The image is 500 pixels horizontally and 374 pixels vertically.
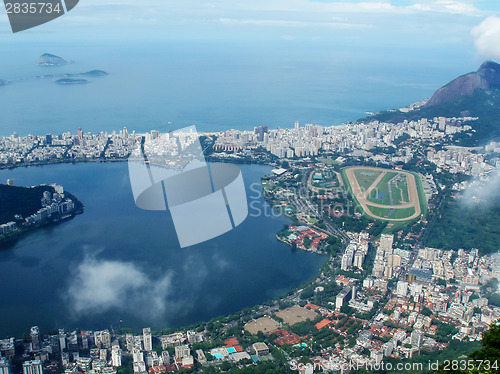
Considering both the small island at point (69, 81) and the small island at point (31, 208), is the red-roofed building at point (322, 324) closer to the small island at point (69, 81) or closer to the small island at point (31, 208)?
the small island at point (31, 208)

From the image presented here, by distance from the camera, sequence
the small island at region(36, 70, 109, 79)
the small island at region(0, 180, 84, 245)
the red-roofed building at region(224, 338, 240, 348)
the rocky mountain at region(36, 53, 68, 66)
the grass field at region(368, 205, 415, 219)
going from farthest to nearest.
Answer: the rocky mountain at region(36, 53, 68, 66), the small island at region(36, 70, 109, 79), the grass field at region(368, 205, 415, 219), the small island at region(0, 180, 84, 245), the red-roofed building at region(224, 338, 240, 348)

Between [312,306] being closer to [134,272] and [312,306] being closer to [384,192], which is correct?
[134,272]

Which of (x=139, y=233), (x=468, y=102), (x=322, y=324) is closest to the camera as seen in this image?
(x=322, y=324)

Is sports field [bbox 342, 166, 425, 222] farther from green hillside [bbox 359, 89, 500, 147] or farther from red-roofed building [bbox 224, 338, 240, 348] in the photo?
red-roofed building [bbox 224, 338, 240, 348]

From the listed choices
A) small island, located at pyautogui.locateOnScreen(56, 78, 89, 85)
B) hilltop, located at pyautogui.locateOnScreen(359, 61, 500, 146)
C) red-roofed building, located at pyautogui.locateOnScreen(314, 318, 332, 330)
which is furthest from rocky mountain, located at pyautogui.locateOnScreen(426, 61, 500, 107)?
small island, located at pyautogui.locateOnScreen(56, 78, 89, 85)

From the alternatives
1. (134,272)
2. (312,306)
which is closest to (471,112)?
(312,306)

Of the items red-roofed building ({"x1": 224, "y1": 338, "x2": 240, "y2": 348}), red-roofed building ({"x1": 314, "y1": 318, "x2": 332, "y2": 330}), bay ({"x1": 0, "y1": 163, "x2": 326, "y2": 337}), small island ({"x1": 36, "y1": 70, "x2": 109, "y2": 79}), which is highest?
small island ({"x1": 36, "y1": 70, "x2": 109, "y2": 79})

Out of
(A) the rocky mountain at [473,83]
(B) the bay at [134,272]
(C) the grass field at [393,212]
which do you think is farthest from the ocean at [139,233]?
(A) the rocky mountain at [473,83]
